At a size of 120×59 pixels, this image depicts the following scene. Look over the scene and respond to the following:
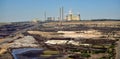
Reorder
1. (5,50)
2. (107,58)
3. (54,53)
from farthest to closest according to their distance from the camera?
1. (5,50)
2. (54,53)
3. (107,58)

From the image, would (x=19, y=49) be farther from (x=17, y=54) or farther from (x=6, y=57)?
(x=6, y=57)

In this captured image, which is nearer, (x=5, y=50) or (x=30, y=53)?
(x=30, y=53)

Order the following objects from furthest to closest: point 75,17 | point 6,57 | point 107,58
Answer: point 75,17 → point 6,57 → point 107,58

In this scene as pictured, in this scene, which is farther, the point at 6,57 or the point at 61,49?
the point at 61,49

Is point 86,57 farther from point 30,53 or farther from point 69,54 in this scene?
point 30,53

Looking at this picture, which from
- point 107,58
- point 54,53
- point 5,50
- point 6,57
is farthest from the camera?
point 5,50

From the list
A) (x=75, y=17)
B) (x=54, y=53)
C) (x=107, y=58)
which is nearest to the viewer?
(x=107, y=58)

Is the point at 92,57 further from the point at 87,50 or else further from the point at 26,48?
the point at 26,48

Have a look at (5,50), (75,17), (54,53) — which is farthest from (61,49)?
(75,17)

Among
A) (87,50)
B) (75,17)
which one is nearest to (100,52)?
(87,50)
